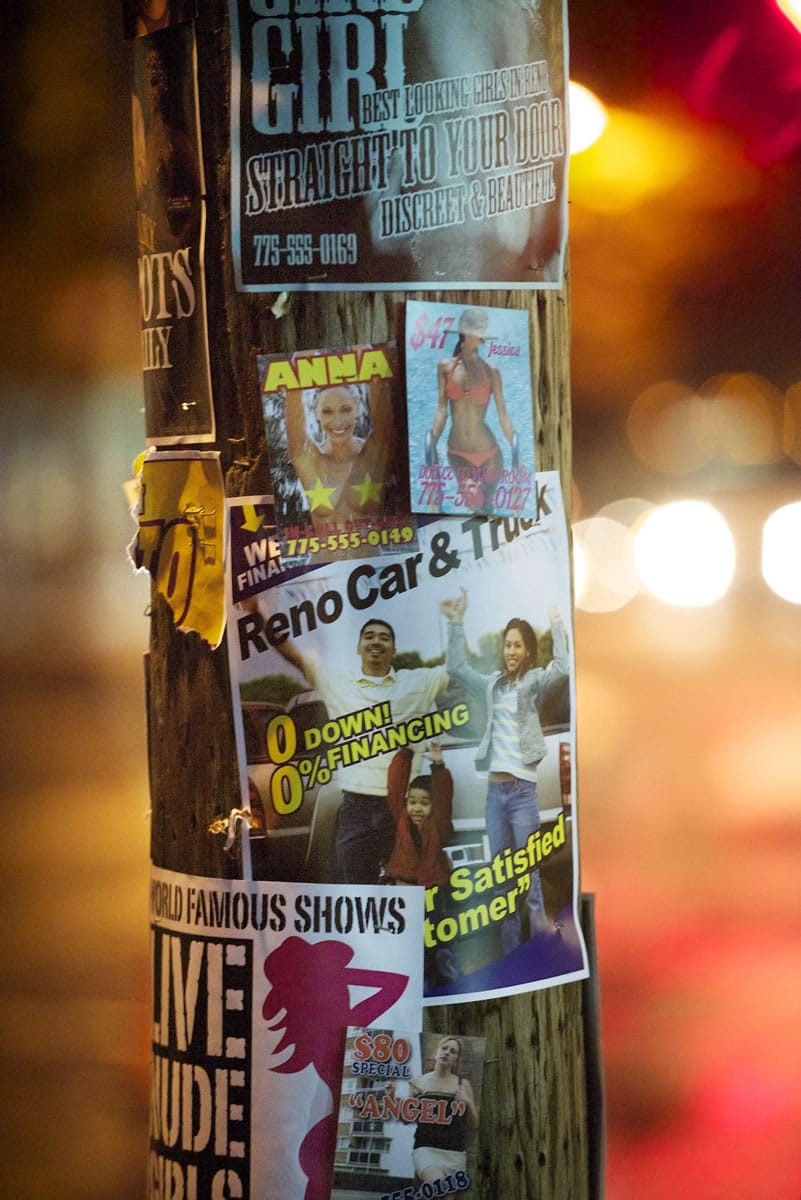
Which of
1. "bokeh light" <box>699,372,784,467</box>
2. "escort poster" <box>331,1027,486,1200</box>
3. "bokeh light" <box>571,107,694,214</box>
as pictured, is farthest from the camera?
"bokeh light" <box>699,372,784,467</box>

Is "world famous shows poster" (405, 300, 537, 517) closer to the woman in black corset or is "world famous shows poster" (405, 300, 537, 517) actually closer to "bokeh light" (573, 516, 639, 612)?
the woman in black corset

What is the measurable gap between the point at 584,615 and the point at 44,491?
2.48m

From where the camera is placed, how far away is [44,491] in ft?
A: 16.4

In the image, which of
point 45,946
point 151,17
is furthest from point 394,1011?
point 45,946

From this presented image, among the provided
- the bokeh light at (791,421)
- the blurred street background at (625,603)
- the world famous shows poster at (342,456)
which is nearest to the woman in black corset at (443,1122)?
the world famous shows poster at (342,456)

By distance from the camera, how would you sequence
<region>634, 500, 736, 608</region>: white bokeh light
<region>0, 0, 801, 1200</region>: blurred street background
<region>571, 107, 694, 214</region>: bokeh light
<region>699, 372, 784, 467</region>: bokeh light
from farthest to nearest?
<region>634, 500, 736, 608</region>: white bokeh light
<region>699, 372, 784, 467</region>: bokeh light
<region>571, 107, 694, 214</region>: bokeh light
<region>0, 0, 801, 1200</region>: blurred street background

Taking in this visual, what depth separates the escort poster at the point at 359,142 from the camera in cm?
145

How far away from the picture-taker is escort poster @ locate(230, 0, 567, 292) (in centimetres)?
145

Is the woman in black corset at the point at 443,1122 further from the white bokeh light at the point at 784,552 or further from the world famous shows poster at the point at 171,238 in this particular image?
the white bokeh light at the point at 784,552

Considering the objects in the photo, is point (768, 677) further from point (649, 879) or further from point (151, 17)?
point (151, 17)

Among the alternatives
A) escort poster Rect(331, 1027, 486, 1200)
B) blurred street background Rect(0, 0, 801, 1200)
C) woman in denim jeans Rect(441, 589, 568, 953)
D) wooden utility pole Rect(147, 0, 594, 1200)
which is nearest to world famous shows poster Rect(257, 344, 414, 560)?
wooden utility pole Rect(147, 0, 594, 1200)

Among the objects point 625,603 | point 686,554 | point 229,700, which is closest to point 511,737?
point 229,700

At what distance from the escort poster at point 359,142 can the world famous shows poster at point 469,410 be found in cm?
6

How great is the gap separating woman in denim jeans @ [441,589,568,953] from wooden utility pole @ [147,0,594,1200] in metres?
0.13
